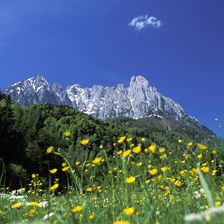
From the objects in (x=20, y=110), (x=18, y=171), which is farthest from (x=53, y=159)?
(x=20, y=110)

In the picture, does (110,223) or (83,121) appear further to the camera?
(83,121)

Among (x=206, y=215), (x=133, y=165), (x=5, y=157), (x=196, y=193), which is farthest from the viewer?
(x=5, y=157)

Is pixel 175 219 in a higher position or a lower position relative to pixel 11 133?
lower

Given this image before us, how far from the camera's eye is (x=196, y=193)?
4102mm

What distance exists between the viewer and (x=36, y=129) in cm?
5847

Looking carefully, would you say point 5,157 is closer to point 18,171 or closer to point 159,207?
point 18,171

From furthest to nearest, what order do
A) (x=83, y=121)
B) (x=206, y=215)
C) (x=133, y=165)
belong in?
(x=83, y=121) → (x=133, y=165) → (x=206, y=215)

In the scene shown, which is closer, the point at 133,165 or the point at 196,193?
the point at 196,193

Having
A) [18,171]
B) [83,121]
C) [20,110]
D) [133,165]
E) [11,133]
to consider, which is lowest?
[133,165]

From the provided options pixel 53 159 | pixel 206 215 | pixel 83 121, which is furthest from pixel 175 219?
pixel 83 121

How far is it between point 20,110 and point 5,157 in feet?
66.2

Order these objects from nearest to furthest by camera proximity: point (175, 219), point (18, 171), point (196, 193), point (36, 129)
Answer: point (175, 219) → point (196, 193) → point (18, 171) → point (36, 129)

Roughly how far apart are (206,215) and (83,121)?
141m

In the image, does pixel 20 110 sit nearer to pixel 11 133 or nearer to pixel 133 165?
pixel 11 133
